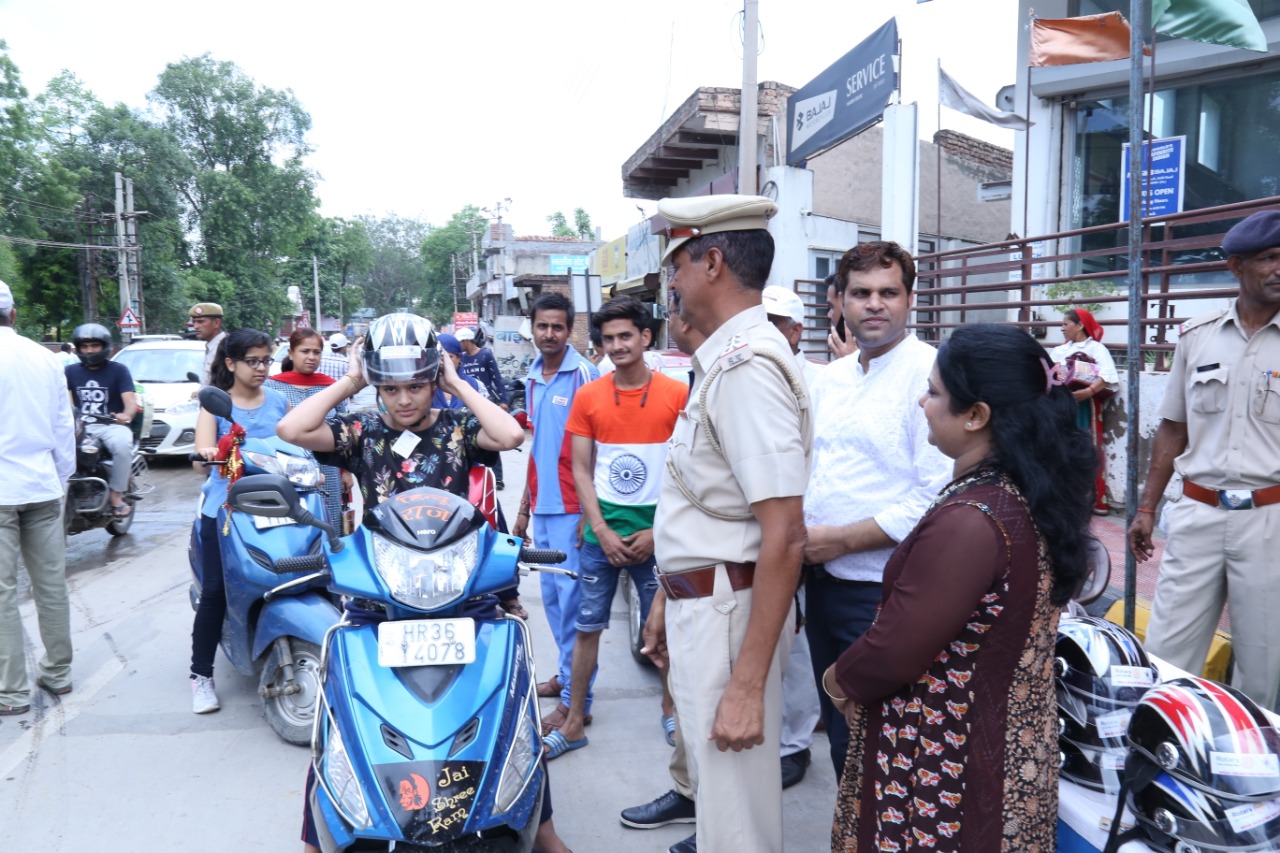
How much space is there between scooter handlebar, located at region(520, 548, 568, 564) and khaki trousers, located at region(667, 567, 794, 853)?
0.86 metres

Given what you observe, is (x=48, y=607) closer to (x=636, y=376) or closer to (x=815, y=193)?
(x=636, y=376)

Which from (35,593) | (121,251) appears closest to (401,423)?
(35,593)

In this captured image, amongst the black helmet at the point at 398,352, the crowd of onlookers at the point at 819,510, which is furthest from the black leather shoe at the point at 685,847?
the black helmet at the point at 398,352

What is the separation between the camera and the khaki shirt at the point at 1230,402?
286cm

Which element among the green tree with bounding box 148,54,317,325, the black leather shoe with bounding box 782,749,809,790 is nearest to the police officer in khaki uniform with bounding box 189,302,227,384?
the black leather shoe with bounding box 782,749,809,790

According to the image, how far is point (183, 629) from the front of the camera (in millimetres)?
5637

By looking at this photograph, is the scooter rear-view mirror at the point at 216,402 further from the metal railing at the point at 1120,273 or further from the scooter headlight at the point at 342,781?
the metal railing at the point at 1120,273

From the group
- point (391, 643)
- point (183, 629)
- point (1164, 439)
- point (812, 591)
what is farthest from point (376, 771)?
point (183, 629)

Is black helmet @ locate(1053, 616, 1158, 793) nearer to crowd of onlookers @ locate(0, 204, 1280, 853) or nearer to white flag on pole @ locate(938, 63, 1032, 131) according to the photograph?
crowd of onlookers @ locate(0, 204, 1280, 853)

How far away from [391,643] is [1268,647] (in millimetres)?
2759

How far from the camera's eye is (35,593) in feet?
14.8

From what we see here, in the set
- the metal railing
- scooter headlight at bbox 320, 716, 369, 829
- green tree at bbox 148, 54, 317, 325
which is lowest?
scooter headlight at bbox 320, 716, 369, 829

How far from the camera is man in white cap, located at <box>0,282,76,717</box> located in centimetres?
428

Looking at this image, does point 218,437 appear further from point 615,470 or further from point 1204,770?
point 1204,770
